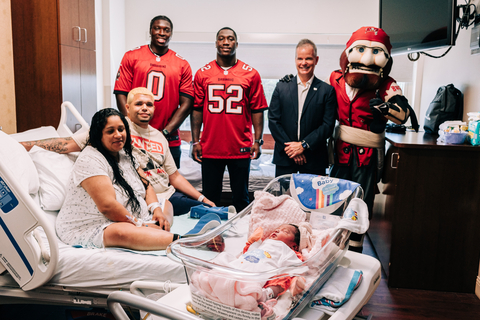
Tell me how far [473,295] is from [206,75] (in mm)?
2209

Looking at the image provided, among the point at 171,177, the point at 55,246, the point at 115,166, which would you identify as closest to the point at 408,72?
the point at 171,177

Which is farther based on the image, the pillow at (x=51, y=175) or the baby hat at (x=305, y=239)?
the pillow at (x=51, y=175)

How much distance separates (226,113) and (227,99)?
99 millimetres

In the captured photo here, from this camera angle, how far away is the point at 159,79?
108 inches

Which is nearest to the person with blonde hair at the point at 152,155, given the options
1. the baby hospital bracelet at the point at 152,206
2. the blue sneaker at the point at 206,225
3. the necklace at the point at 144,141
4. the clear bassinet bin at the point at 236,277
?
the necklace at the point at 144,141

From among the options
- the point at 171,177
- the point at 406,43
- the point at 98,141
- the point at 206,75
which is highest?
the point at 406,43

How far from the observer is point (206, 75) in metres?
2.81

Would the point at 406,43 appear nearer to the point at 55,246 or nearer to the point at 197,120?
the point at 197,120

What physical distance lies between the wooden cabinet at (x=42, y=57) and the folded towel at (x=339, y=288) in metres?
2.65

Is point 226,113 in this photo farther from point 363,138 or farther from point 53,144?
point 53,144

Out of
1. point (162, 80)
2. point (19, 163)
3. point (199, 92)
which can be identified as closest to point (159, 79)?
point (162, 80)

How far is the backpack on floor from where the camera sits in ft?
8.75

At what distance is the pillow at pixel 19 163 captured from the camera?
70.1 inches

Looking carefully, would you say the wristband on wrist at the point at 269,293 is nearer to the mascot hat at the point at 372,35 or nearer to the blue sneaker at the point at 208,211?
the blue sneaker at the point at 208,211
